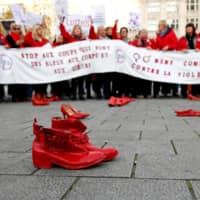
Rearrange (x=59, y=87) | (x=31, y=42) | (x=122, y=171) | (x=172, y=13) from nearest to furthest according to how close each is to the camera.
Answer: (x=122, y=171)
(x=31, y=42)
(x=59, y=87)
(x=172, y=13)

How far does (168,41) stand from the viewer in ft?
36.9

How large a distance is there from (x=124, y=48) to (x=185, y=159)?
792 centimetres

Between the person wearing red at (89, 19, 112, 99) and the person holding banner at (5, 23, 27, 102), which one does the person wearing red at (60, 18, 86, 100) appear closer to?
the person wearing red at (89, 19, 112, 99)

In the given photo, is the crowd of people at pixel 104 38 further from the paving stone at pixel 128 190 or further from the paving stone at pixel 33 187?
the paving stone at pixel 128 190

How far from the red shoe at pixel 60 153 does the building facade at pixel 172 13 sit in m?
91.8

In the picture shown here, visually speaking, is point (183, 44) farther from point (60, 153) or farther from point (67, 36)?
point (60, 153)

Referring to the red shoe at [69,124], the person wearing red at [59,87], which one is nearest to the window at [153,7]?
the person wearing red at [59,87]

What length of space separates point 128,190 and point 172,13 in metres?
96.6

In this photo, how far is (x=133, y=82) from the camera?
37.6ft

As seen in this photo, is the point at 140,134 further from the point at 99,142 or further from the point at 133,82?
the point at 133,82

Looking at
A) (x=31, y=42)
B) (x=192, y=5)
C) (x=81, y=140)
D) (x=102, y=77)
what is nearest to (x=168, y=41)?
(x=102, y=77)

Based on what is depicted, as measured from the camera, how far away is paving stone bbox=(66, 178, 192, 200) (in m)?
2.47

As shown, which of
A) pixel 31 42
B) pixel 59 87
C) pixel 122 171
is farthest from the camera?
pixel 59 87

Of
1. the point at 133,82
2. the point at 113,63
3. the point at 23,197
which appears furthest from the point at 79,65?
the point at 23,197
